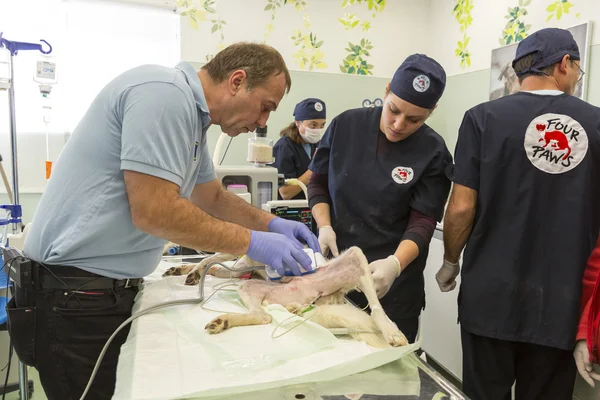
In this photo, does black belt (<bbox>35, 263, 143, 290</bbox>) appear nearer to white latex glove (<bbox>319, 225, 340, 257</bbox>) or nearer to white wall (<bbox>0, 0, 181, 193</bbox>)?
white latex glove (<bbox>319, 225, 340, 257</bbox>)

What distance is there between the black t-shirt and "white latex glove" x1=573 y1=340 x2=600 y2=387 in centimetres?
3

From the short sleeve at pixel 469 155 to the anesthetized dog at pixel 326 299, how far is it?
1.56 ft

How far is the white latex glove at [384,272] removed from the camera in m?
1.36

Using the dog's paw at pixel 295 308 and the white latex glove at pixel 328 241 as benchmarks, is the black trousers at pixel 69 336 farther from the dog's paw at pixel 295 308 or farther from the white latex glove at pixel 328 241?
the white latex glove at pixel 328 241

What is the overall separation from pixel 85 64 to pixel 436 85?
269 cm

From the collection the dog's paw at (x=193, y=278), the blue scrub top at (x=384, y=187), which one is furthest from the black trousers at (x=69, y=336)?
the blue scrub top at (x=384, y=187)

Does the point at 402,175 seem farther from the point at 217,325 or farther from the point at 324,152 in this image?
the point at 217,325

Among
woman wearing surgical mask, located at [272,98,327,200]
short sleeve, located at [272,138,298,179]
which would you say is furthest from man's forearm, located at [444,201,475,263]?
short sleeve, located at [272,138,298,179]

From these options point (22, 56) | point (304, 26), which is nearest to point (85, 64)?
point (22, 56)

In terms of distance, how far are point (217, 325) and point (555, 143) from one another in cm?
113

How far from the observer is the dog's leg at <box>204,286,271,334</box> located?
3.43 feet

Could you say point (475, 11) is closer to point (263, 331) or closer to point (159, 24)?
point (159, 24)

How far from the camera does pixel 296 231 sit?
61.7 inches

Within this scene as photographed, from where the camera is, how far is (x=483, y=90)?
3172 millimetres
